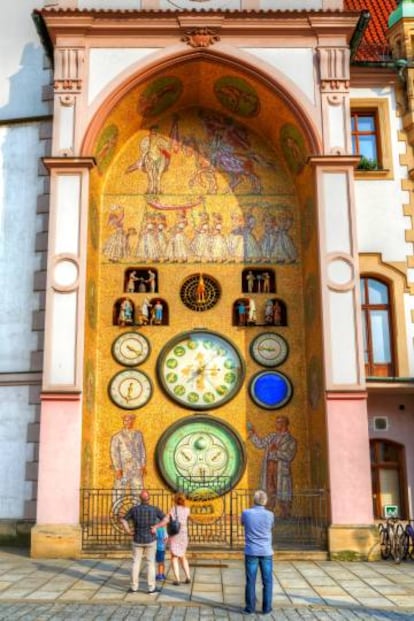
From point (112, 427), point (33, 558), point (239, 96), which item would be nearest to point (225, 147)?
point (239, 96)

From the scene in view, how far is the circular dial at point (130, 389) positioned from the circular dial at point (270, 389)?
93.6 inches

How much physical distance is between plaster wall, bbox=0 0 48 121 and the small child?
35.4ft

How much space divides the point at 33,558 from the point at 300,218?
9462 mm

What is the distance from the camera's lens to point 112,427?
51.6ft

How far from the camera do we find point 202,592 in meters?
9.95

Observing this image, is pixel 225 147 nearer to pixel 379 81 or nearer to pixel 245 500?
pixel 379 81

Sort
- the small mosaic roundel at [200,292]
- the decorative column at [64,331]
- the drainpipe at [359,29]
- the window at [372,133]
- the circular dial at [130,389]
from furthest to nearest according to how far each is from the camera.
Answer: the window at [372,133] → the small mosaic roundel at [200,292] → the circular dial at [130,389] → the drainpipe at [359,29] → the decorative column at [64,331]

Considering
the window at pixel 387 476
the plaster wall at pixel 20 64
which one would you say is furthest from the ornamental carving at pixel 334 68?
the window at pixel 387 476

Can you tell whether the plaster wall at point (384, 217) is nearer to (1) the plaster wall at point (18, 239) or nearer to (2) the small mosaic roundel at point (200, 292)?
(2) the small mosaic roundel at point (200, 292)

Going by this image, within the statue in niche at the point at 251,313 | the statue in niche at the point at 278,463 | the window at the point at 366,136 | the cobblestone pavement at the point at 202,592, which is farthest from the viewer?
the window at the point at 366,136

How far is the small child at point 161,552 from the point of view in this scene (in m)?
10.7

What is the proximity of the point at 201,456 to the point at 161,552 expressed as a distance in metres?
4.91

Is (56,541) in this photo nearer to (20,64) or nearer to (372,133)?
(20,64)

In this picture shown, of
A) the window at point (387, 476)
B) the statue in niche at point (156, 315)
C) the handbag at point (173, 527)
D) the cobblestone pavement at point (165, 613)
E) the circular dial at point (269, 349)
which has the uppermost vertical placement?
the statue in niche at point (156, 315)
